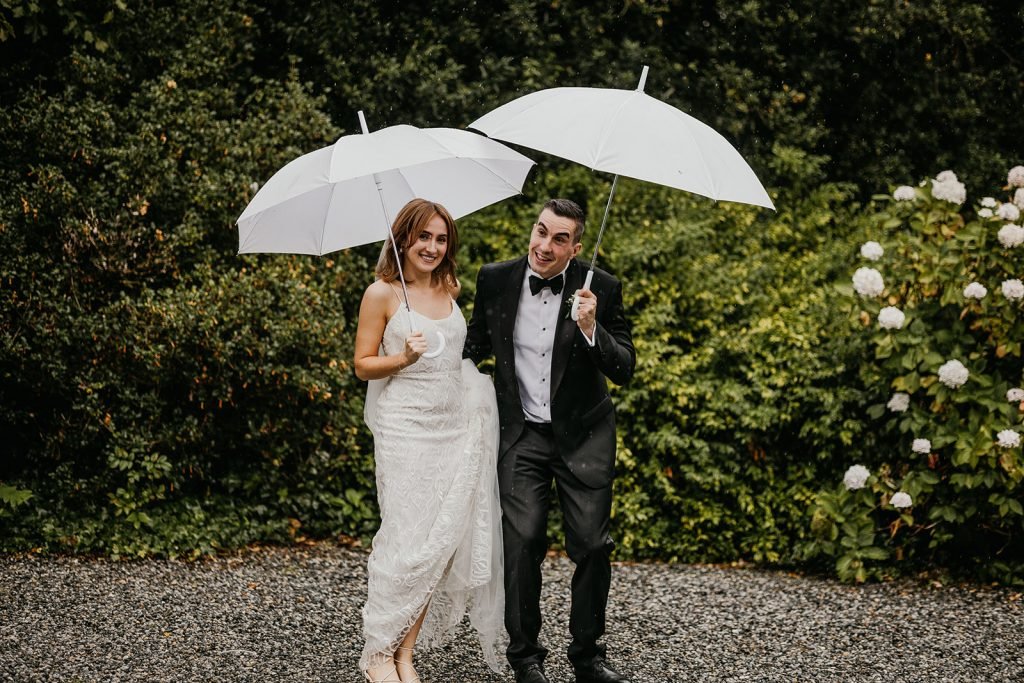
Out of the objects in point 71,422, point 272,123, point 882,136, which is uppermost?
point 882,136

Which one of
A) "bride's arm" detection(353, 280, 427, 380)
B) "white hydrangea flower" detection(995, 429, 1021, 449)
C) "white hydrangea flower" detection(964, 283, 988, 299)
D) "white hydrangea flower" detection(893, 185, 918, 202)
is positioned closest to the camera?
"bride's arm" detection(353, 280, 427, 380)

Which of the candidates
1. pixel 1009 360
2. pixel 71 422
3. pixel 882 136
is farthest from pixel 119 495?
pixel 882 136

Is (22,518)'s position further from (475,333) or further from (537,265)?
(537,265)

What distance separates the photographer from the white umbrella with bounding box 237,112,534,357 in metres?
3.81

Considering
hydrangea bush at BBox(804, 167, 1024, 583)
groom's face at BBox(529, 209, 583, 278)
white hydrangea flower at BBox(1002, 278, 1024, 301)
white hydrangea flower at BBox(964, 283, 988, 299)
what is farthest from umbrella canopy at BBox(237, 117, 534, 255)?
white hydrangea flower at BBox(1002, 278, 1024, 301)

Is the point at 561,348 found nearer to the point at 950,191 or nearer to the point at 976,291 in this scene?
the point at 976,291

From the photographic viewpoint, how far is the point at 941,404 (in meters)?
6.02

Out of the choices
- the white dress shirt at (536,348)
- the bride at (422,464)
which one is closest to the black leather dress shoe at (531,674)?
Answer: the bride at (422,464)

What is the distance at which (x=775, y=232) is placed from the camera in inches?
352

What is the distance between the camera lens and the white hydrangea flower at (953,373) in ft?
19.0

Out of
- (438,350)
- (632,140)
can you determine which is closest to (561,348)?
(438,350)

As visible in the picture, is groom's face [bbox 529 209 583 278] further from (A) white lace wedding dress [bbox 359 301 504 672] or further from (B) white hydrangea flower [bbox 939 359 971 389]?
(B) white hydrangea flower [bbox 939 359 971 389]

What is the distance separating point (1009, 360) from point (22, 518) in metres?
6.03

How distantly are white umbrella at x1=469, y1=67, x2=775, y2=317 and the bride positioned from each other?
Result: 549mm
